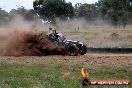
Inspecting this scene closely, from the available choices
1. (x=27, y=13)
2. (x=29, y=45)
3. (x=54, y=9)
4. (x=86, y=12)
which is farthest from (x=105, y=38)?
(x=86, y=12)

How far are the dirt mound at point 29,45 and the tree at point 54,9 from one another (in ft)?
142

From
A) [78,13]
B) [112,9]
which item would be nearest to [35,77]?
[112,9]

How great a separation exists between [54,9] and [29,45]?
4466 centimetres

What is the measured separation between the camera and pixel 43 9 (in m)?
70.6

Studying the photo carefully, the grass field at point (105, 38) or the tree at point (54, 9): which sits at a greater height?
the tree at point (54, 9)

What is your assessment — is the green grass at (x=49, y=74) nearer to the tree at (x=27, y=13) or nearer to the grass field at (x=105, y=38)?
the grass field at (x=105, y=38)

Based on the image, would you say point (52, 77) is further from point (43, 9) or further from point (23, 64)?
point (43, 9)

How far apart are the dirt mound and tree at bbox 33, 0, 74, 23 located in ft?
142

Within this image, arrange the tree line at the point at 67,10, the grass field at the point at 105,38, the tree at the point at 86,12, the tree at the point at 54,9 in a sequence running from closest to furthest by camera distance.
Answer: the grass field at the point at 105,38 → the tree line at the point at 67,10 → the tree at the point at 54,9 → the tree at the point at 86,12

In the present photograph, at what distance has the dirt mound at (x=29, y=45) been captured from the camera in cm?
2445

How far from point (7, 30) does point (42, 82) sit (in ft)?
48.7

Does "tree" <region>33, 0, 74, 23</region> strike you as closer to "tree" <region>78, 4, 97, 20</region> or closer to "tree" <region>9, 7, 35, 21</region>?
"tree" <region>9, 7, 35, 21</region>

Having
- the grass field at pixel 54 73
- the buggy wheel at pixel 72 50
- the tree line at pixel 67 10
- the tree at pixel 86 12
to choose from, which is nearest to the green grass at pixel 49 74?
the grass field at pixel 54 73

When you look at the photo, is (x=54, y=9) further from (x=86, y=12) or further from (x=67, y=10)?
(x=86, y=12)
